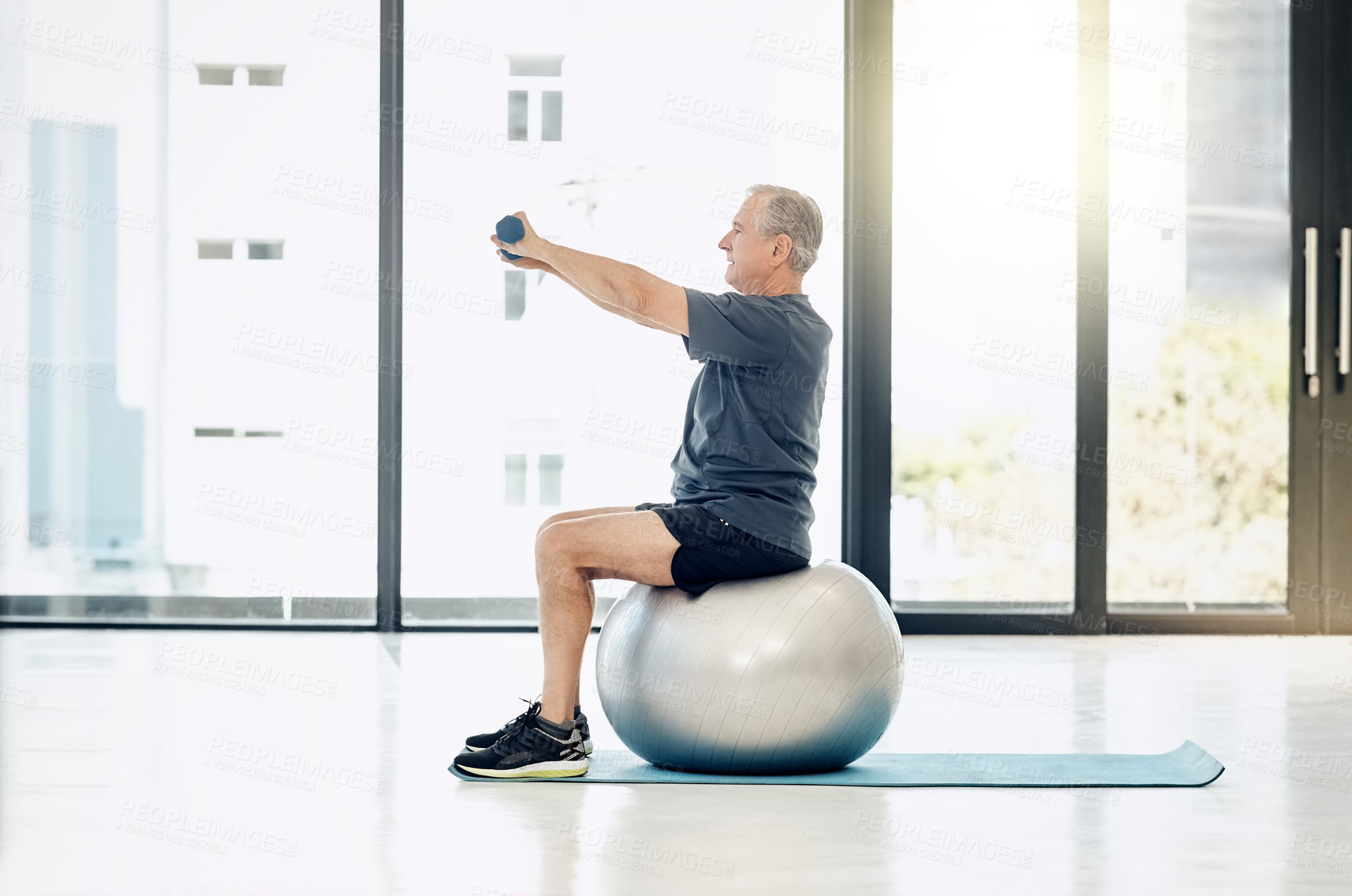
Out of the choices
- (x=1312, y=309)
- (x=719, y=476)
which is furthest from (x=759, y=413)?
(x=1312, y=309)

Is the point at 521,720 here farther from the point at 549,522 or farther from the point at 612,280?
the point at 612,280

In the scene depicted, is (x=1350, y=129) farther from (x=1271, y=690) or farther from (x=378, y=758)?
(x=378, y=758)

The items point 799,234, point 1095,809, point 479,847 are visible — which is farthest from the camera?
point 799,234

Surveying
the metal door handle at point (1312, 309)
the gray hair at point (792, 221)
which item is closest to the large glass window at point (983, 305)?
the metal door handle at point (1312, 309)

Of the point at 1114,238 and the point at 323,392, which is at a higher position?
the point at 1114,238

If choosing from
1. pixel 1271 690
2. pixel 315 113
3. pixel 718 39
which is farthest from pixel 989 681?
pixel 315 113

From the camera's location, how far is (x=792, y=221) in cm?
258

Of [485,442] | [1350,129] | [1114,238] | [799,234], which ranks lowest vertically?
[485,442]

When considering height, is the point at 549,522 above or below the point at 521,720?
above

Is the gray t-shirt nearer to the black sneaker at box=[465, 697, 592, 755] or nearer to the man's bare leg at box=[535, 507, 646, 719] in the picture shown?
the man's bare leg at box=[535, 507, 646, 719]

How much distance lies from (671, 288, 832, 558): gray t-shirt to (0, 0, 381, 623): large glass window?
2.24m

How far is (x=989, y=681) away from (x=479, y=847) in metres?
1.97

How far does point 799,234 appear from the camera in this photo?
2.58 meters

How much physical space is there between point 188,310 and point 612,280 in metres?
2.59
